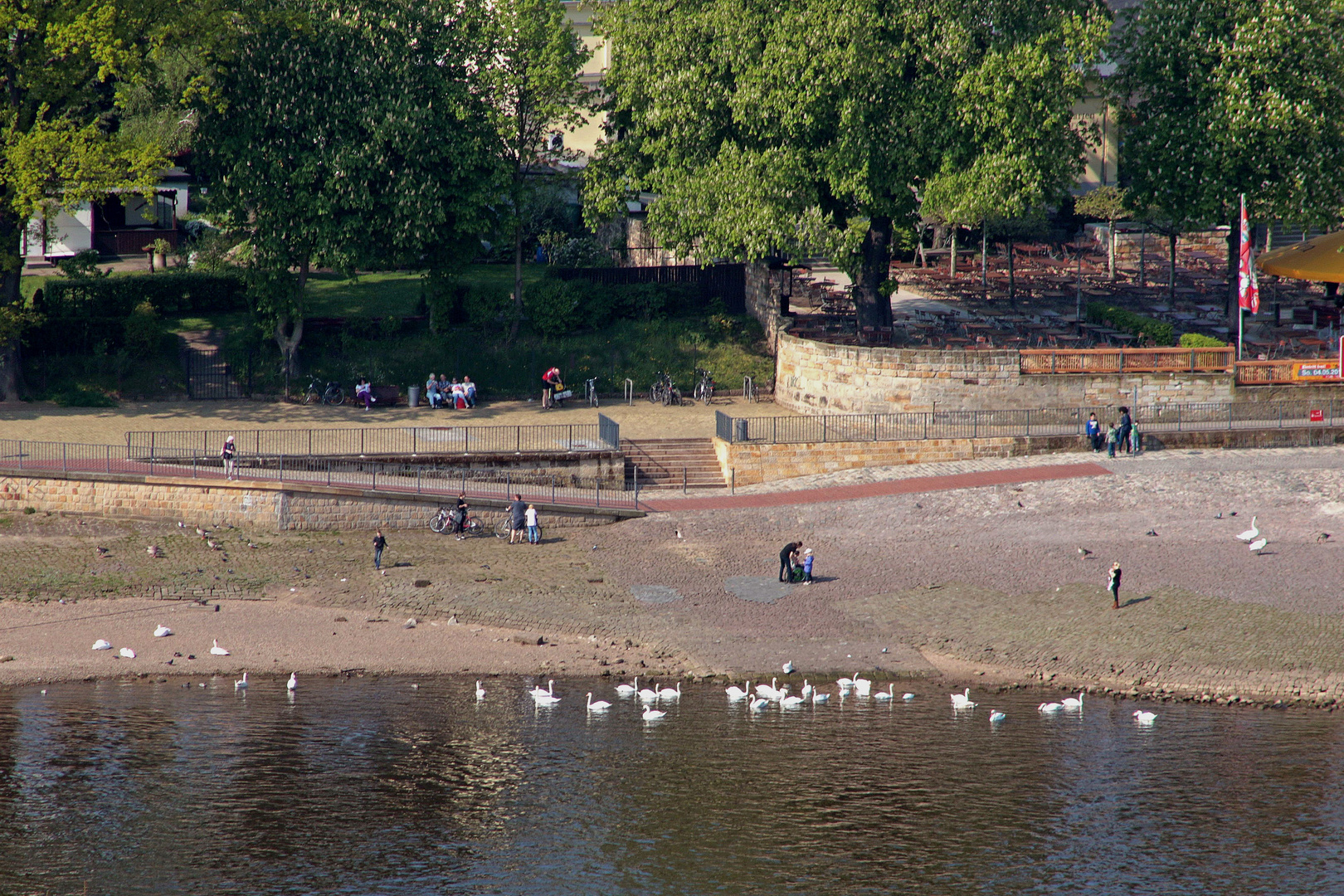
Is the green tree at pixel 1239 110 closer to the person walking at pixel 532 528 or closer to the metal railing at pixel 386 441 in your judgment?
the metal railing at pixel 386 441

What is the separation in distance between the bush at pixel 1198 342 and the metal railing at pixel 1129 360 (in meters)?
1.35

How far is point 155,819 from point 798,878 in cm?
993

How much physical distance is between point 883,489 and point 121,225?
116ft

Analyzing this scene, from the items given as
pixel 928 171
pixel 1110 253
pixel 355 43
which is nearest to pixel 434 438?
pixel 355 43

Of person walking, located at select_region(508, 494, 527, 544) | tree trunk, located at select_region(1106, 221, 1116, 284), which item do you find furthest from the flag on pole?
person walking, located at select_region(508, 494, 527, 544)

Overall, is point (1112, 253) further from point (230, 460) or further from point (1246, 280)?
point (230, 460)

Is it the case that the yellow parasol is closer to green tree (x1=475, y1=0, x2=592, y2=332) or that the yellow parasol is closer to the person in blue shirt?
the person in blue shirt

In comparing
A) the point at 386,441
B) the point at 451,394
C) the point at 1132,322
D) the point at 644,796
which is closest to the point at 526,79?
the point at 451,394

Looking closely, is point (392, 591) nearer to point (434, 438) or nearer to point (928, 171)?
point (434, 438)

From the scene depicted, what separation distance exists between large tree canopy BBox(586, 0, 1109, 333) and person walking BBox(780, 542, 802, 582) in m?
13.3

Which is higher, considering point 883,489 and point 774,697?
point 883,489

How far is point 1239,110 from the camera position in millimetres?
42688

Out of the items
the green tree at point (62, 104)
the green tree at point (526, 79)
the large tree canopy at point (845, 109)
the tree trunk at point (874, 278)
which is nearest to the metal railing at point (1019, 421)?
the large tree canopy at point (845, 109)

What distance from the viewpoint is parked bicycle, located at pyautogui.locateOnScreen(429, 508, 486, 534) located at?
35.0 meters
